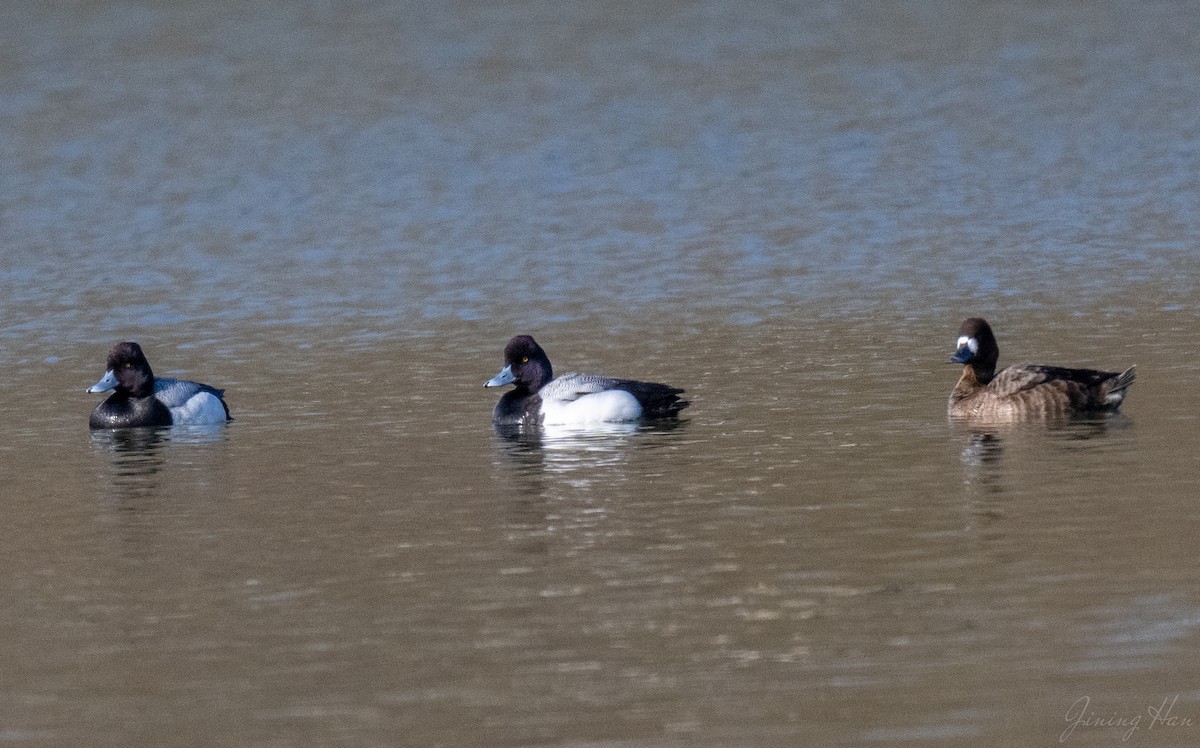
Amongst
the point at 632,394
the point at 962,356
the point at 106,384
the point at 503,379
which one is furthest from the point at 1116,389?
the point at 106,384

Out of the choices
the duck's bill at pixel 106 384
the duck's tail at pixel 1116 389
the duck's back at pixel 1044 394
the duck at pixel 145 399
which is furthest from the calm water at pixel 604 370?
the duck's bill at pixel 106 384

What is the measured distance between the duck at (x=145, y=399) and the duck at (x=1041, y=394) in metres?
5.94

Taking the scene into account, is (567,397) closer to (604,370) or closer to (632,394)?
(632,394)

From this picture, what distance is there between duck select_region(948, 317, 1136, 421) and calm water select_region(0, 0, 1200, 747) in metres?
0.25

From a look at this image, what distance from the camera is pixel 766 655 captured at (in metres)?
9.20

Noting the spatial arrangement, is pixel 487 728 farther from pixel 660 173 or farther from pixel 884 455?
pixel 660 173

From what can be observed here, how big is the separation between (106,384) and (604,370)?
4431mm

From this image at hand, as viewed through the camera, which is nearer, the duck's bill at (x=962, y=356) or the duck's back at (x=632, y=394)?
the duck's back at (x=632, y=394)

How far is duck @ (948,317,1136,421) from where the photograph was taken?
51.5ft

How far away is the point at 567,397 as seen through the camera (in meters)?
17.0

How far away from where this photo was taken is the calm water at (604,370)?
8.99m

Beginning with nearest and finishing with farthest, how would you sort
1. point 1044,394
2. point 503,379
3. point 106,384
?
point 1044,394
point 503,379
point 106,384

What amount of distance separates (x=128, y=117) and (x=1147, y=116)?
61.0 feet

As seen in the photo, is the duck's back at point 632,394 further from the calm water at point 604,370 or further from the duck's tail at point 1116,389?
the duck's tail at point 1116,389
